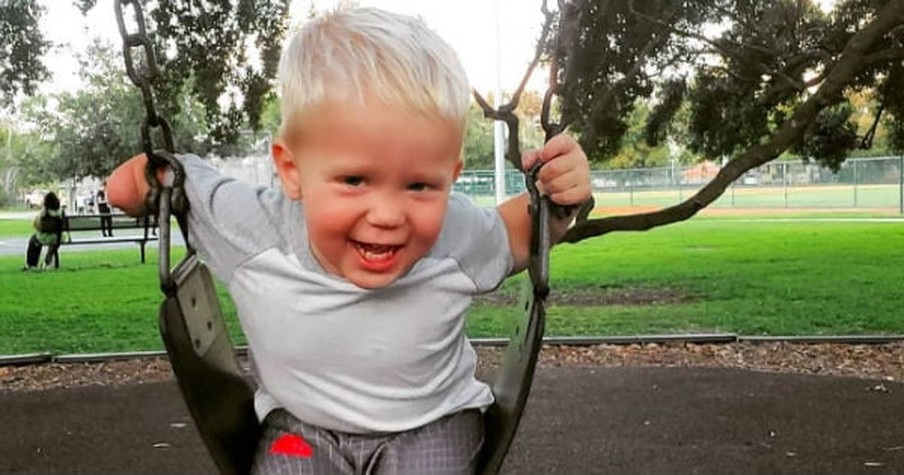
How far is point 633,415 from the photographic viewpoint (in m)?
3.80

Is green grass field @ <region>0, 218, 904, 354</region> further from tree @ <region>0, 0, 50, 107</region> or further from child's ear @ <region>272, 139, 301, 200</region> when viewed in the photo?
child's ear @ <region>272, 139, 301, 200</region>

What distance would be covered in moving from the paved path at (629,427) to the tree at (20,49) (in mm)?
1525

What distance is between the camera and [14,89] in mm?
5258

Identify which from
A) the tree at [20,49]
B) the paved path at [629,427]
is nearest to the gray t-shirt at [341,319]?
the paved path at [629,427]

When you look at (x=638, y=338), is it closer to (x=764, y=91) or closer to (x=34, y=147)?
(x=764, y=91)

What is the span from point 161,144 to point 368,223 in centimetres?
46

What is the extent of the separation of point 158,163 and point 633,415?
2839mm

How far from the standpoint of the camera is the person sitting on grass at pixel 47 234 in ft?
22.6

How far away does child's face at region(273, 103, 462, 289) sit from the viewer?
101 cm

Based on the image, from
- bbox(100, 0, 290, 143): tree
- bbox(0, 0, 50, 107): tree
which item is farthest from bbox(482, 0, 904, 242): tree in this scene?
bbox(0, 0, 50, 107): tree

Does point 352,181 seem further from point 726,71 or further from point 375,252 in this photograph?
point 726,71

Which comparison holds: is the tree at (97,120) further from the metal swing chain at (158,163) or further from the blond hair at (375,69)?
the blond hair at (375,69)

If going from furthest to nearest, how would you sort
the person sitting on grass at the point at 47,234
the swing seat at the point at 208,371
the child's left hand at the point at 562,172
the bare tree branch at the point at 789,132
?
1. the person sitting on grass at the point at 47,234
2. the bare tree branch at the point at 789,132
3. the child's left hand at the point at 562,172
4. the swing seat at the point at 208,371

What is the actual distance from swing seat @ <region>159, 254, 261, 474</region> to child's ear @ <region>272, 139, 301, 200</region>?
155mm
